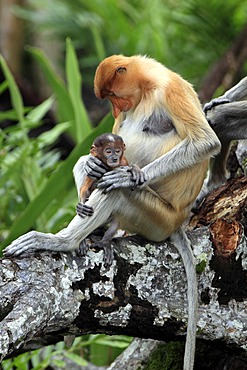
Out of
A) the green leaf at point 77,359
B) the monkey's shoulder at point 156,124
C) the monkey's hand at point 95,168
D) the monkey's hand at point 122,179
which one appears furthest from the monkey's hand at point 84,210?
the green leaf at point 77,359

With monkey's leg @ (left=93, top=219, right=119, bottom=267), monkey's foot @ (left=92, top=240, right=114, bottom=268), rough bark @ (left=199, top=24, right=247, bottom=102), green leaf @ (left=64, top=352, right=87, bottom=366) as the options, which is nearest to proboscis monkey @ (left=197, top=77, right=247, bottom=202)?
monkey's leg @ (left=93, top=219, right=119, bottom=267)

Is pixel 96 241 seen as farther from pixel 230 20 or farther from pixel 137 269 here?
pixel 230 20

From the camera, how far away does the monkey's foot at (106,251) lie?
3084 millimetres

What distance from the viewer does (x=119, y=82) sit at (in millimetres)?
3441

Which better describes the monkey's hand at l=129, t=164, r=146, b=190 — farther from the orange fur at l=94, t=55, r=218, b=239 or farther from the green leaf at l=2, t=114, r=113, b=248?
the green leaf at l=2, t=114, r=113, b=248

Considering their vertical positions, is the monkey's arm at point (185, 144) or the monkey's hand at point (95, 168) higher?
the monkey's arm at point (185, 144)

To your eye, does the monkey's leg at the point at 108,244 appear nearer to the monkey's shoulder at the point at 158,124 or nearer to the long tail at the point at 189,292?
the long tail at the point at 189,292

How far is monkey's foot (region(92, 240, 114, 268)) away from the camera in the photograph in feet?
10.1

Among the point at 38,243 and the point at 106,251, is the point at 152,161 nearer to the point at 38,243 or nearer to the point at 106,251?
the point at 106,251

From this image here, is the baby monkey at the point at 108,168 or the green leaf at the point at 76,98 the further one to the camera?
the green leaf at the point at 76,98

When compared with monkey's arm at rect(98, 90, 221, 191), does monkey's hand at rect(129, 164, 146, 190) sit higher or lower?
lower

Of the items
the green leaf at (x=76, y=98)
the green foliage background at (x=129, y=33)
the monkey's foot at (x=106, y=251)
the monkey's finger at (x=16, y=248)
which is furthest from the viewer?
the green foliage background at (x=129, y=33)

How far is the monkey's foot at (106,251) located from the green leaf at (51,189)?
1.47 m

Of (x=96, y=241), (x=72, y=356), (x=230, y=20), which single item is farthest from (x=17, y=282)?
(x=230, y=20)
